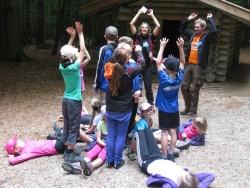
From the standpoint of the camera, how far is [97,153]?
6043 millimetres

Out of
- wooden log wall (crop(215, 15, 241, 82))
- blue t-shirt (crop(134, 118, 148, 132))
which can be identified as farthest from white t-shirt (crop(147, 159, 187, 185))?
wooden log wall (crop(215, 15, 241, 82))

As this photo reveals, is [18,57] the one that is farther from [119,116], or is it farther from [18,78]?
[119,116]

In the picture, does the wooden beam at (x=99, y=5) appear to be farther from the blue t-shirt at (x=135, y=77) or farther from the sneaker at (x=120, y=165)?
the sneaker at (x=120, y=165)

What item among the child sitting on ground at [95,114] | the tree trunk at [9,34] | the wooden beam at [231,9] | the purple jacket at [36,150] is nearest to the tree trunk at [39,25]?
the tree trunk at [9,34]

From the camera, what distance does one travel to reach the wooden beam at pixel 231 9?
1091cm

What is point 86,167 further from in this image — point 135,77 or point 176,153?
point 176,153

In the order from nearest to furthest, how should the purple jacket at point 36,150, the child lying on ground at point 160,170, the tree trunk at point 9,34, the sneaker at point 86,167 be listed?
1. the child lying on ground at point 160,170
2. the sneaker at point 86,167
3. the purple jacket at point 36,150
4. the tree trunk at point 9,34

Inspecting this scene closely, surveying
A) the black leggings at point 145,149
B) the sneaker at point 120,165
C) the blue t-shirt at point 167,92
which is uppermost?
the blue t-shirt at point 167,92

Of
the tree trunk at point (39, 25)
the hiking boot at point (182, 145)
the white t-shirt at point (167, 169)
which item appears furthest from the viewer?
the tree trunk at point (39, 25)

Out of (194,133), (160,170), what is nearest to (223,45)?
(194,133)

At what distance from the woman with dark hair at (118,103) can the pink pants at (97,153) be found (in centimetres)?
19

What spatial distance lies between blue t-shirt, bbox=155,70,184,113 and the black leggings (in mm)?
415

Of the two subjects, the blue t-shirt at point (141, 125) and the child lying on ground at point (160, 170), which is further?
the blue t-shirt at point (141, 125)

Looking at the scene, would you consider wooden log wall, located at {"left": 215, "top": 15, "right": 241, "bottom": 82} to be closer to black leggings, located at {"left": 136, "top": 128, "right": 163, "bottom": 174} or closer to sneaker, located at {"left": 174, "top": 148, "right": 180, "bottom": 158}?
sneaker, located at {"left": 174, "top": 148, "right": 180, "bottom": 158}
